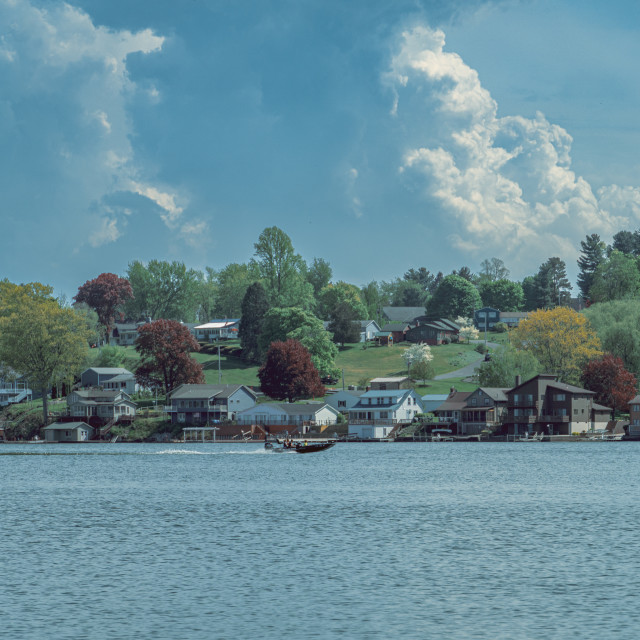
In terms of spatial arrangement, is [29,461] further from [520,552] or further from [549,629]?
[549,629]

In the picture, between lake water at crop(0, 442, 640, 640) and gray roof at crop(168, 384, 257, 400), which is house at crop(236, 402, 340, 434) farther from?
lake water at crop(0, 442, 640, 640)

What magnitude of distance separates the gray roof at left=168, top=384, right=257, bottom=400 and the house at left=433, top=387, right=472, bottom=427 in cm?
3275

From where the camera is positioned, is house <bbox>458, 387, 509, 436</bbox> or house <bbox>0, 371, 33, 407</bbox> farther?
house <bbox>0, 371, 33, 407</bbox>

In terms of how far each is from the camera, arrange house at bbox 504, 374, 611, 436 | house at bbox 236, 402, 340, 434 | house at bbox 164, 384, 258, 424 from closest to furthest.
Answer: house at bbox 504, 374, 611, 436 < house at bbox 236, 402, 340, 434 < house at bbox 164, 384, 258, 424

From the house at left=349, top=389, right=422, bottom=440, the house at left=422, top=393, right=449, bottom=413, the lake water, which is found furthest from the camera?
the house at left=422, top=393, right=449, bottom=413

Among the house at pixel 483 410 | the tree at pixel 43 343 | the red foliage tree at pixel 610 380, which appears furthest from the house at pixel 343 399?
the tree at pixel 43 343

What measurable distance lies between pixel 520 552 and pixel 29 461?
88.8 m

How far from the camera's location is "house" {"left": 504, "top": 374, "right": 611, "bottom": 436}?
15012cm

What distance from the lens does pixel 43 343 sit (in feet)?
504

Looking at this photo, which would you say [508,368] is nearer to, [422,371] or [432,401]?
[432,401]

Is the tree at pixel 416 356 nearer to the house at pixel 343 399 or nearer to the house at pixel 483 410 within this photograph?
the house at pixel 343 399

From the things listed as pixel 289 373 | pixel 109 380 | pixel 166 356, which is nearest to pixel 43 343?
pixel 166 356

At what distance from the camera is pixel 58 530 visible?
176ft

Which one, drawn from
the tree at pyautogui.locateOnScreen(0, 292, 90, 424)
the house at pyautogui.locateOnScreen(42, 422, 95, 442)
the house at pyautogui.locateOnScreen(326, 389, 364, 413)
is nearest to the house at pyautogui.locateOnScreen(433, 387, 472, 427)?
the house at pyautogui.locateOnScreen(326, 389, 364, 413)
